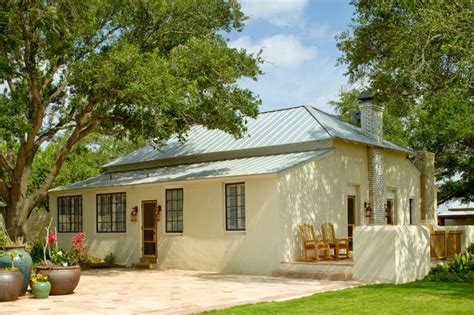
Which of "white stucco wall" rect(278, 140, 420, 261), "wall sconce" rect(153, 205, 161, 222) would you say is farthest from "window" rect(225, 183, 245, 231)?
"wall sconce" rect(153, 205, 161, 222)

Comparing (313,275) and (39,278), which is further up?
(39,278)

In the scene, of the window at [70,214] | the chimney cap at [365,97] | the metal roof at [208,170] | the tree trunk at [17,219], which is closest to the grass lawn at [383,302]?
the metal roof at [208,170]

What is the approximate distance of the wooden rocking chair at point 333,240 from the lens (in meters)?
18.1

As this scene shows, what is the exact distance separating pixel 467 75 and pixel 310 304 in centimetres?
761

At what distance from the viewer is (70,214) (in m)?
23.9

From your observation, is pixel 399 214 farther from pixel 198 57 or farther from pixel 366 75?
pixel 198 57

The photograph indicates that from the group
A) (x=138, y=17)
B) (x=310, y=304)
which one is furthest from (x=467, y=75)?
(x=138, y=17)

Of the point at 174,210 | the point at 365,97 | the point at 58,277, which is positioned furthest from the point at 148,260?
the point at 365,97

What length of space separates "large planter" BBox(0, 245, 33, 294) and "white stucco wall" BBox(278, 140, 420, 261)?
6.98 meters

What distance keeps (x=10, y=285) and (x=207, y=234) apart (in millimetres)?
7882

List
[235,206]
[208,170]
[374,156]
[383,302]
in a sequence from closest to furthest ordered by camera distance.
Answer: [383,302]
[235,206]
[208,170]
[374,156]

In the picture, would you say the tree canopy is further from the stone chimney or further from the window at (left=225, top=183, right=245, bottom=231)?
the stone chimney

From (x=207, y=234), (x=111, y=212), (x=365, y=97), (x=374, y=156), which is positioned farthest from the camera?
(x=111, y=212)

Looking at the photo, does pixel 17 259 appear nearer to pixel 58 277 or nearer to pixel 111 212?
pixel 58 277
